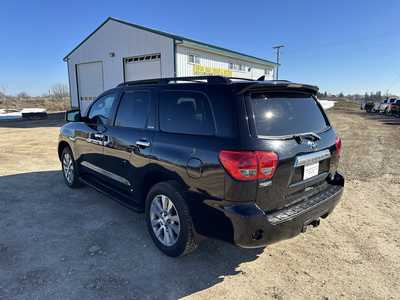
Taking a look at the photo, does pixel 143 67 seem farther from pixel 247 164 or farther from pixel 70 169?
pixel 247 164

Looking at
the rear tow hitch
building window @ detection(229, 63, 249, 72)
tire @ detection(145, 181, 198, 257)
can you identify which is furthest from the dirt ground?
building window @ detection(229, 63, 249, 72)

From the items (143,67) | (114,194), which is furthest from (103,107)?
(143,67)

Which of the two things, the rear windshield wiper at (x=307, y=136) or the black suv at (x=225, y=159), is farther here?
the rear windshield wiper at (x=307, y=136)

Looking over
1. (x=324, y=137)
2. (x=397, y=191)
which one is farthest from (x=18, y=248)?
(x=397, y=191)

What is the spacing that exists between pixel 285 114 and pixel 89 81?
20233 millimetres

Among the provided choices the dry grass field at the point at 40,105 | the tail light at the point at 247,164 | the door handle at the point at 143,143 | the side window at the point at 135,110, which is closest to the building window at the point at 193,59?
the side window at the point at 135,110

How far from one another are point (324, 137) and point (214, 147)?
140cm

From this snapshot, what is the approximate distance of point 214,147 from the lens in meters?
2.58

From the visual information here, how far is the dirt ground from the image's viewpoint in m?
2.70

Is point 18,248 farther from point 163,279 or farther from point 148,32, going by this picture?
point 148,32

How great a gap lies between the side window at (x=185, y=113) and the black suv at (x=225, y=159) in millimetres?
10

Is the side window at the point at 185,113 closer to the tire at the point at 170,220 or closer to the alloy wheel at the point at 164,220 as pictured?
the tire at the point at 170,220

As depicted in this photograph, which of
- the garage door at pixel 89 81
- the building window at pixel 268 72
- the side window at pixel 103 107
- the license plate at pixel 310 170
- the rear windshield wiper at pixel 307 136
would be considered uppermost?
the building window at pixel 268 72

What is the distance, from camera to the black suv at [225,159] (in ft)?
8.14
